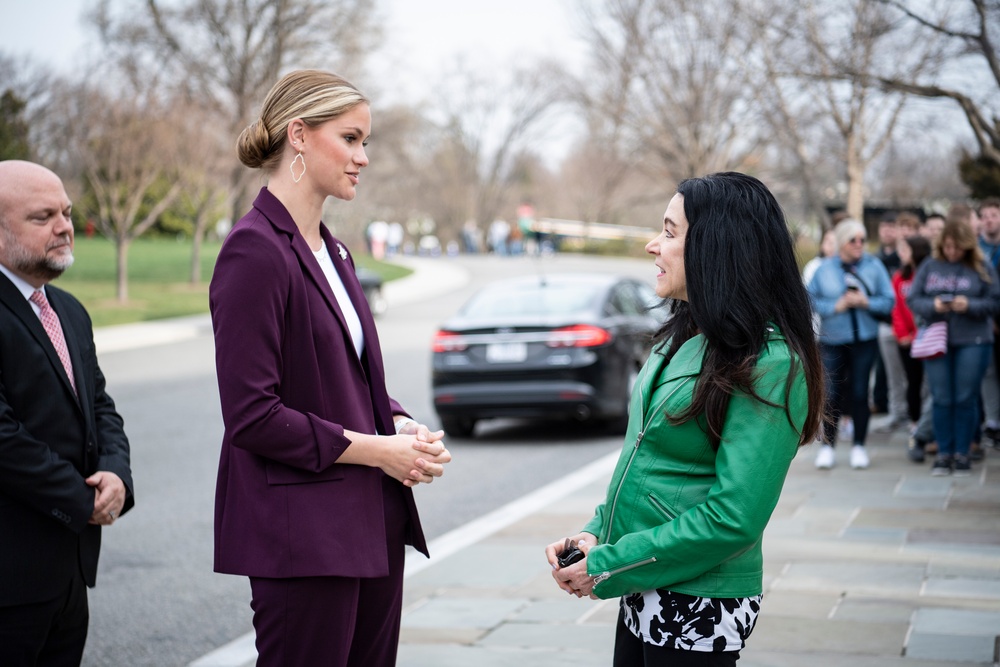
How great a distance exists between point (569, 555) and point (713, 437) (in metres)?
0.47

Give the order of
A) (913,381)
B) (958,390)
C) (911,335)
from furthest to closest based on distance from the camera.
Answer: (913,381)
(911,335)
(958,390)

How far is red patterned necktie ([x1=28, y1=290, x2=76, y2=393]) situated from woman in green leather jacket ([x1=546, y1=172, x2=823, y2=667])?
5.46 ft

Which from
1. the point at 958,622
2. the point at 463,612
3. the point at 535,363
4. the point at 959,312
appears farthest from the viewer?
the point at 535,363

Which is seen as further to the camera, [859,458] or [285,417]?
[859,458]

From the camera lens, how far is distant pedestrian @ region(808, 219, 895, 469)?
29.9 ft

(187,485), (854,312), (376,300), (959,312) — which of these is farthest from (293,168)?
(376,300)

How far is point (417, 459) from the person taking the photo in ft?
8.90

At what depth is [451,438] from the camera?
38.0 feet

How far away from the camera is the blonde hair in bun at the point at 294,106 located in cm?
273

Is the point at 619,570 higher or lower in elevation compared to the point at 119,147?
lower

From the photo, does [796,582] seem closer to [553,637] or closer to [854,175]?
[553,637]

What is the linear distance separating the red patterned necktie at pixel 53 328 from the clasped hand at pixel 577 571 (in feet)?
5.13

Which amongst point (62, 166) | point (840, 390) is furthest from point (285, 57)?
point (840, 390)

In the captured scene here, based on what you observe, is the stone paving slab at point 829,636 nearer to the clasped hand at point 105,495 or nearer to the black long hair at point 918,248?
the clasped hand at point 105,495
